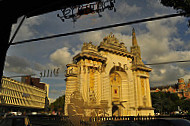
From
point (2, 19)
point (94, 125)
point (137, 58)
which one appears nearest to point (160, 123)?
point (2, 19)

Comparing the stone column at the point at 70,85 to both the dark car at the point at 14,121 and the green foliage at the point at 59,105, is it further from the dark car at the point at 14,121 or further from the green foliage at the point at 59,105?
the green foliage at the point at 59,105

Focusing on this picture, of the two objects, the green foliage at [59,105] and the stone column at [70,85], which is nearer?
the stone column at [70,85]

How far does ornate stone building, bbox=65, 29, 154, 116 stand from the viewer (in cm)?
2967

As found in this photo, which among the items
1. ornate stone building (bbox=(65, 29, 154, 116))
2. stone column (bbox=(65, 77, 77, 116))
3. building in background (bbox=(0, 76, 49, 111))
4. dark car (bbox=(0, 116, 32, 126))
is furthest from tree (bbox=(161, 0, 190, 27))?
building in background (bbox=(0, 76, 49, 111))

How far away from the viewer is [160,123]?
26.0 ft

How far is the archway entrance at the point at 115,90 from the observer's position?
117 ft

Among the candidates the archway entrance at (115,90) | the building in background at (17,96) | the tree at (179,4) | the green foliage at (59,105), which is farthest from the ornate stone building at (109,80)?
the green foliage at (59,105)

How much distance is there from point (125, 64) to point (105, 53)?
19.9 ft

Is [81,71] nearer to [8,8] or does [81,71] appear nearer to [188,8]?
[188,8]

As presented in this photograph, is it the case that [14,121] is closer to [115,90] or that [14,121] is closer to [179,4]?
[179,4]

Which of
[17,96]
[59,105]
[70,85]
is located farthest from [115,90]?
[59,105]

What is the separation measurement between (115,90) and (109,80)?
4095mm

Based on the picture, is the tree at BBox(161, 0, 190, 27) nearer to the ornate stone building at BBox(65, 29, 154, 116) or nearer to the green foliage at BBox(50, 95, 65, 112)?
the ornate stone building at BBox(65, 29, 154, 116)

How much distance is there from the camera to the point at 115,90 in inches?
1442
